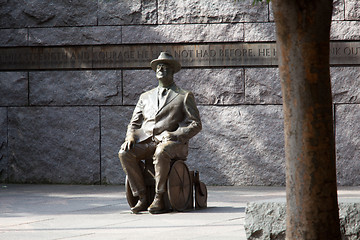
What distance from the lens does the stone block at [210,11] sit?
12.0 meters

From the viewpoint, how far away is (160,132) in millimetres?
8711

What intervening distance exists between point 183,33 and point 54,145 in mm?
3014

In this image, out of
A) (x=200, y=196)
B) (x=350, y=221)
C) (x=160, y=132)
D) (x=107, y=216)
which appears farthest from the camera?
(x=200, y=196)

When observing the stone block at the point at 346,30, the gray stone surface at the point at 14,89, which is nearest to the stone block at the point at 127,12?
the gray stone surface at the point at 14,89

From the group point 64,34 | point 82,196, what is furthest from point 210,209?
point 64,34

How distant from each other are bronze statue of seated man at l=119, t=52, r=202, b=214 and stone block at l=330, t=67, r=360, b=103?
12.4ft

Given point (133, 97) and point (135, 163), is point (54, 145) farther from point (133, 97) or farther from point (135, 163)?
point (135, 163)

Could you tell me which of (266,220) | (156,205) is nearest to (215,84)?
(156,205)

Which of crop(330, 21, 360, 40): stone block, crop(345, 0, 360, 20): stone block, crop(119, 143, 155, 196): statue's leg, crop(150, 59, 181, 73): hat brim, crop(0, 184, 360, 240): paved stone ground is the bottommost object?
crop(0, 184, 360, 240): paved stone ground

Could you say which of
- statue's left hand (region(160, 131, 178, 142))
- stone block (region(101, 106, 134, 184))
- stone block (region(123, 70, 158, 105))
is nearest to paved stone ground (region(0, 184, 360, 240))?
stone block (region(101, 106, 134, 184))

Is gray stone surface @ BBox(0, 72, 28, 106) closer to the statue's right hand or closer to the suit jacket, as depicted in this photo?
the suit jacket

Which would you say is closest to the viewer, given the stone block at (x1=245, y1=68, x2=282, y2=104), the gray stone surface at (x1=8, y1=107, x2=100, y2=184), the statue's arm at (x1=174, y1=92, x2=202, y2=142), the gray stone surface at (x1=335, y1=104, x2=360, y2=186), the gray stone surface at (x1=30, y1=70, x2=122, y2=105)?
the statue's arm at (x1=174, y1=92, x2=202, y2=142)

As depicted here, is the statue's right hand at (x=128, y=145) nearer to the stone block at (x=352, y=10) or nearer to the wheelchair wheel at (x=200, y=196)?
the wheelchair wheel at (x=200, y=196)

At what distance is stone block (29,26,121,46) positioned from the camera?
12.6 metres
